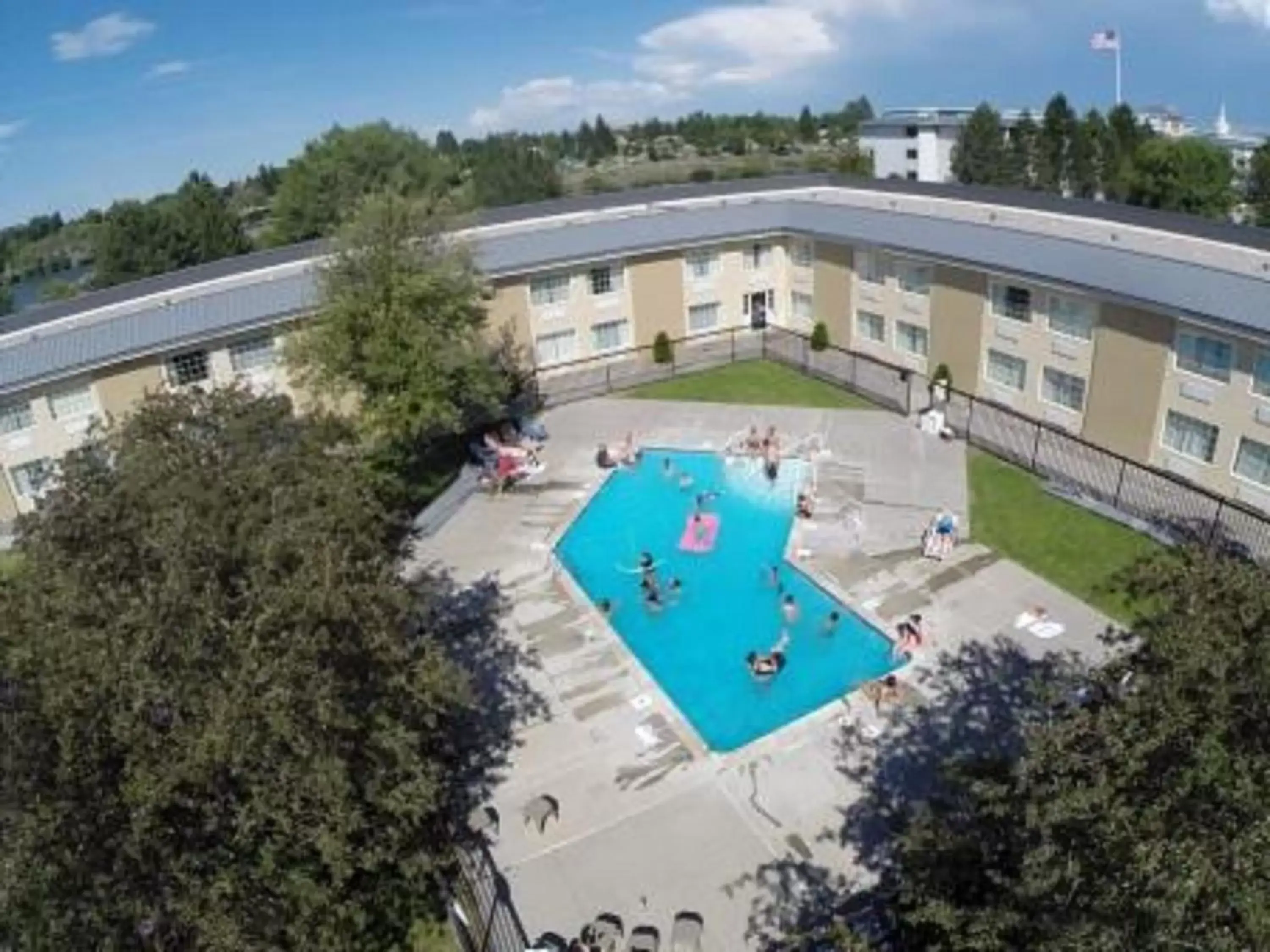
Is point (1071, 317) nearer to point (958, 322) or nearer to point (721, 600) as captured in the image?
point (958, 322)

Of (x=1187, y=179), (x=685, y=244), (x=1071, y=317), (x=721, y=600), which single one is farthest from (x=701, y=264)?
(x=1187, y=179)

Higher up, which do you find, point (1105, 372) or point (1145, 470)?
point (1105, 372)

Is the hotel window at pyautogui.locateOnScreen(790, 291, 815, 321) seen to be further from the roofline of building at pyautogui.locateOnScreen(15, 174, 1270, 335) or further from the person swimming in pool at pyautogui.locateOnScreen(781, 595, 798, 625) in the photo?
the person swimming in pool at pyautogui.locateOnScreen(781, 595, 798, 625)

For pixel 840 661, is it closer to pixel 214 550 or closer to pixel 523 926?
pixel 523 926

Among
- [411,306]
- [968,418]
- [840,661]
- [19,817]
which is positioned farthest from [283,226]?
[19,817]

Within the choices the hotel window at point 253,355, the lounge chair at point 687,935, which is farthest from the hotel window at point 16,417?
the lounge chair at point 687,935

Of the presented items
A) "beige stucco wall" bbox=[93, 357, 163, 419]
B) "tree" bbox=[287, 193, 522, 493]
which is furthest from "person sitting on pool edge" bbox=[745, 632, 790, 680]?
"beige stucco wall" bbox=[93, 357, 163, 419]

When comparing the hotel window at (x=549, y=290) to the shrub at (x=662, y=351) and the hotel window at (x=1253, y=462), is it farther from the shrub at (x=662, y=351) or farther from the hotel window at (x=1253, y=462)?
the hotel window at (x=1253, y=462)
